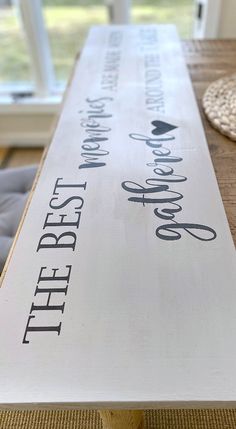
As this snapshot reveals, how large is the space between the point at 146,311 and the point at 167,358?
0.07m

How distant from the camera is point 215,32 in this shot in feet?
4.71

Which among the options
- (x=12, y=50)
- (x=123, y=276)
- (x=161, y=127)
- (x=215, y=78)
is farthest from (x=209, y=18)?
(x=123, y=276)

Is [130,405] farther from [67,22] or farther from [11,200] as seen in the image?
[67,22]

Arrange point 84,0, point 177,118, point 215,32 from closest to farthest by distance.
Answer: point 177,118 < point 215,32 < point 84,0

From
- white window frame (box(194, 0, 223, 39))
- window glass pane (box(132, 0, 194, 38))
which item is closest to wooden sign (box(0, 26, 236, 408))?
white window frame (box(194, 0, 223, 39))

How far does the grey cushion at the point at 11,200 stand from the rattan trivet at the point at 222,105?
56cm

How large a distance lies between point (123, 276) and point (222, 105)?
21.2 inches

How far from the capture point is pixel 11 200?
1.03 m

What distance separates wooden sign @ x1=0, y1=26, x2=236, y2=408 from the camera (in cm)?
41

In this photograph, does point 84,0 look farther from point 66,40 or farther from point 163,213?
point 163,213

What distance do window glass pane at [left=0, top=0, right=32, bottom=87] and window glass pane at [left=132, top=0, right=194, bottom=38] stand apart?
0.59 meters

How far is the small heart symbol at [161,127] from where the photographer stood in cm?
79

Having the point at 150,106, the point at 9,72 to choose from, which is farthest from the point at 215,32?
the point at 9,72

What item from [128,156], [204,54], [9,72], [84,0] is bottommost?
[9,72]
